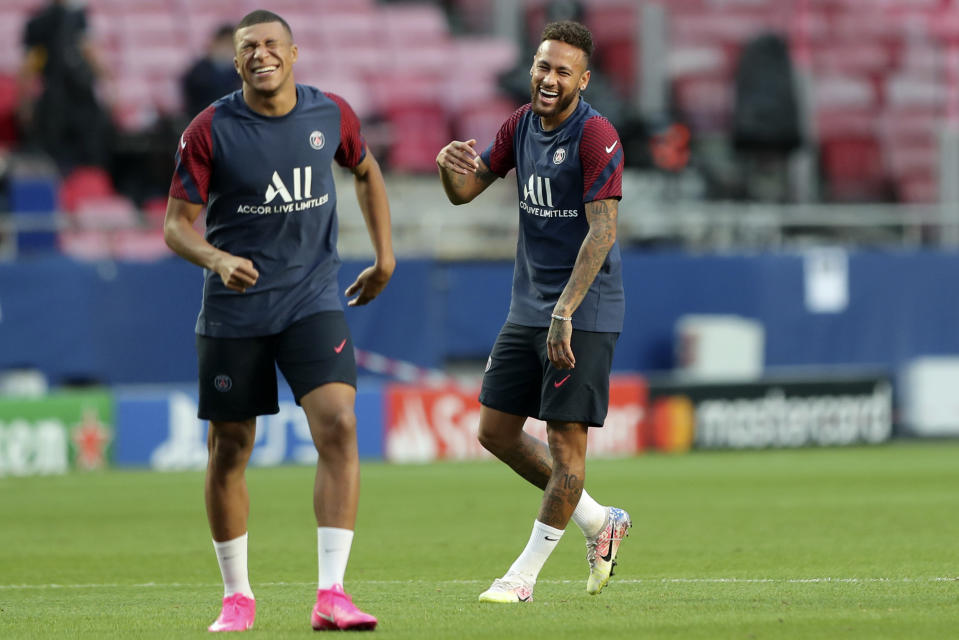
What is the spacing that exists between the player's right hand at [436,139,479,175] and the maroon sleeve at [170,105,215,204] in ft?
4.74

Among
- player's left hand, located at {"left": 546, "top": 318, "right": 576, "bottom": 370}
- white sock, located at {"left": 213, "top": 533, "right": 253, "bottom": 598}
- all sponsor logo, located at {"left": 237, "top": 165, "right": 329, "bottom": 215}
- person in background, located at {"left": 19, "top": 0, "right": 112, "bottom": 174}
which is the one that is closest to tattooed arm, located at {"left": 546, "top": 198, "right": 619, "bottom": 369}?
player's left hand, located at {"left": 546, "top": 318, "right": 576, "bottom": 370}

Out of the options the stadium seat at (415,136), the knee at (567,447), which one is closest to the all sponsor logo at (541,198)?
the knee at (567,447)

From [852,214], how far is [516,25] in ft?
18.8

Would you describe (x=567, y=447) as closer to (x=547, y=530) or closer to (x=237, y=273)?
(x=547, y=530)

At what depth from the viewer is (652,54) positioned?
23406 mm

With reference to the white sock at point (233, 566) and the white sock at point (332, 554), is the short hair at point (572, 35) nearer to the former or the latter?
the white sock at point (332, 554)

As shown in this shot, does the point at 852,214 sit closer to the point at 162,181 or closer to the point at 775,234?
the point at 775,234

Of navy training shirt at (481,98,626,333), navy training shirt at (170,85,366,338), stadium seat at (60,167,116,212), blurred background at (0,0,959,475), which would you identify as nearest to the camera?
navy training shirt at (170,85,366,338)

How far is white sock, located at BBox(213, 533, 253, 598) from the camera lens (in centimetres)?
645

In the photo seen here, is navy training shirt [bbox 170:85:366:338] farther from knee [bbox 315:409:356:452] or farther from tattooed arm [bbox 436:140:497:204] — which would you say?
tattooed arm [bbox 436:140:497:204]

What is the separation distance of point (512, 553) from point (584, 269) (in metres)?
3.28

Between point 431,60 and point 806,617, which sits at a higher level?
point 431,60

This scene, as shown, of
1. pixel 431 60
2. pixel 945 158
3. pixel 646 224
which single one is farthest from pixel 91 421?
pixel 945 158

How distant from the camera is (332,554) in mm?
6160
